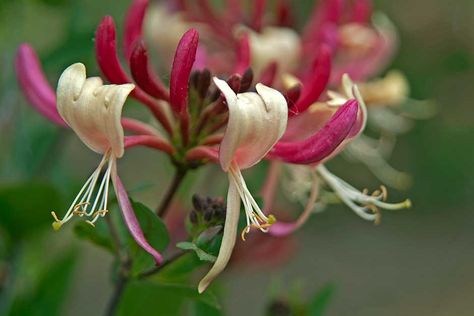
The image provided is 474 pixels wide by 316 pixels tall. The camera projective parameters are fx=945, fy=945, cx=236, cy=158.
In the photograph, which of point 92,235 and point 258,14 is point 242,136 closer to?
point 92,235

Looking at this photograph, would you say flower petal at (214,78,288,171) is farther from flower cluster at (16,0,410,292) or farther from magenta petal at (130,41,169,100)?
magenta petal at (130,41,169,100)

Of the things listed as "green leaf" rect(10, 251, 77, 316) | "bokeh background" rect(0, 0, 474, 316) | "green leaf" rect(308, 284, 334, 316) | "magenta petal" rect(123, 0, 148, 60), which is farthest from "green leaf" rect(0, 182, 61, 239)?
"bokeh background" rect(0, 0, 474, 316)

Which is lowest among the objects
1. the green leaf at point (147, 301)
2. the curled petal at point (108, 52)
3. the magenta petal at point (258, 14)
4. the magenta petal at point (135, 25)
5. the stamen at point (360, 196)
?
the green leaf at point (147, 301)

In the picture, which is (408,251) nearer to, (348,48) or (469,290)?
(469,290)

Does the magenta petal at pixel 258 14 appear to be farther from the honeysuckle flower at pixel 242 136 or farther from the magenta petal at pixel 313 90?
the honeysuckle flower at pixel 242 136

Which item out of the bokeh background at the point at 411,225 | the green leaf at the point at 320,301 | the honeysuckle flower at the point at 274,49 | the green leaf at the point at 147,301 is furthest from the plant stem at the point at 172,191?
the bokeh background at the point at 411,225

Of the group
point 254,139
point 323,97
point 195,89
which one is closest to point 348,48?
point 323,97
